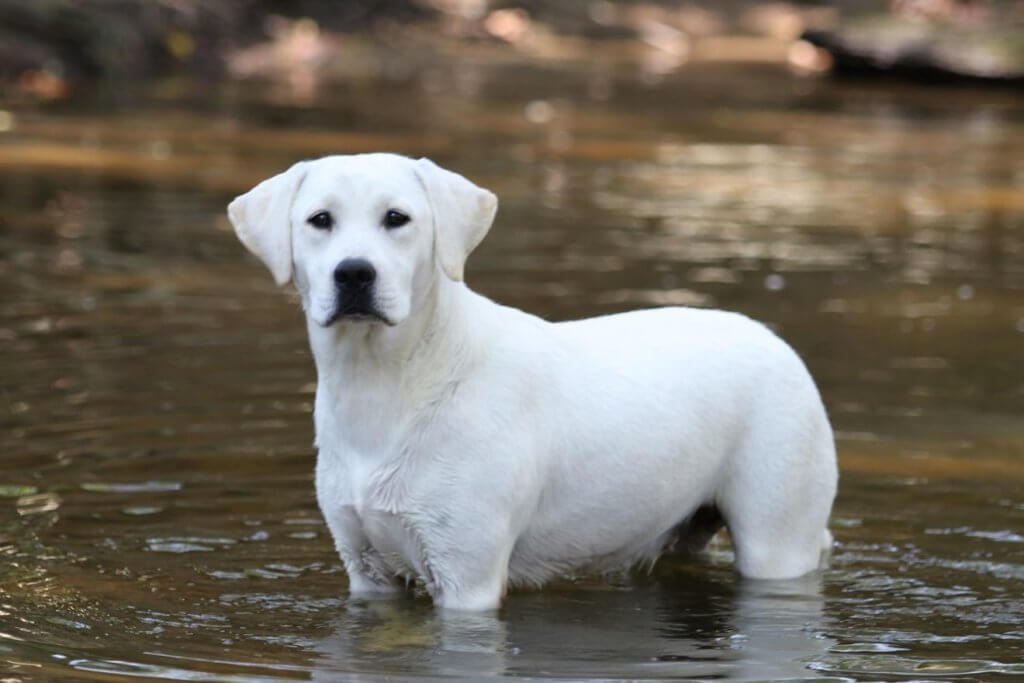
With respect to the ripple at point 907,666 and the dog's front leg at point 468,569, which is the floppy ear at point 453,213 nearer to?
the dog's front leg at point 468,569

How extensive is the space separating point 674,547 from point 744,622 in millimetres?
843

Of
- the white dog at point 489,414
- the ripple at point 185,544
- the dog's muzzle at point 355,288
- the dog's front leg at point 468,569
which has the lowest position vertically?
the ripple at point 185,544

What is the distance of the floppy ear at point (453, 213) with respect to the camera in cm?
592

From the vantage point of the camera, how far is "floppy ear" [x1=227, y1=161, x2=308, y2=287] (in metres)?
5.89

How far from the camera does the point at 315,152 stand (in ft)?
58.0

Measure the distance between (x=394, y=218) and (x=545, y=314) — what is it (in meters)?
5.43

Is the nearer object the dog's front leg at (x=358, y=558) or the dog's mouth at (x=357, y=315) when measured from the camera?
the dog's mouth at (x=357, y=315)

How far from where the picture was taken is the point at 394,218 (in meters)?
5.78

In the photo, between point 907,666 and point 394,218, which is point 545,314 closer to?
point 394,218

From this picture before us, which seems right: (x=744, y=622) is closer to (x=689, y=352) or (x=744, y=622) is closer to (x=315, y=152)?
(x=689, y=352)

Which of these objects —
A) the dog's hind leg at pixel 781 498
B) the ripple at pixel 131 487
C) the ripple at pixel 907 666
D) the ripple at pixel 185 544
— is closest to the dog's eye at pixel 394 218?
the dog's hind leg at pixel 781 498

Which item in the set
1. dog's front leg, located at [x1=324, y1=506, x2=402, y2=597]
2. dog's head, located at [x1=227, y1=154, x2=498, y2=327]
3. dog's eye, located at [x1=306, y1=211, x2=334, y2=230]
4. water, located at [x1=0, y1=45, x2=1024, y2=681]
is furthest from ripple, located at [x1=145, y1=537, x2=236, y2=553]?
dog's eye, located at [x1=306, y1=211, x2=334, y2=230]

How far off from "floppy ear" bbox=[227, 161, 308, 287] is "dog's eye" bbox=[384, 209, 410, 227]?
1.06 feet

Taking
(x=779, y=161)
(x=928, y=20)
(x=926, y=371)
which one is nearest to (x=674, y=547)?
(x=926, y=371)
